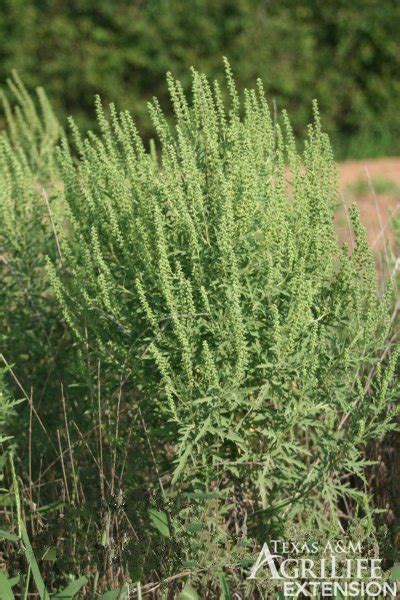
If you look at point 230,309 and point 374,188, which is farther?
point 374,188

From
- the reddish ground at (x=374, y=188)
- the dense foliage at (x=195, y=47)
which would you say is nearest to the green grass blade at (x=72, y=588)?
the reddish ground at (x=374, y=188)

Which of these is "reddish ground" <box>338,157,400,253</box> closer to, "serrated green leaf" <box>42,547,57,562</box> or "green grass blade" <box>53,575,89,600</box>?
"serrated green leaf" <box>42,547,57,562</box>

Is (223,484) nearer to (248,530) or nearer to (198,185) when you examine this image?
(248,530)

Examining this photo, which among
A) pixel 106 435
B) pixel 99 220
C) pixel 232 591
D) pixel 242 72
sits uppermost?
pixel 242 72

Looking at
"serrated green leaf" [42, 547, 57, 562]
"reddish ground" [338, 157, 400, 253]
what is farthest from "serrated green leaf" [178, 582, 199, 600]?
"reddish ground" [338, 157, 400, 253]

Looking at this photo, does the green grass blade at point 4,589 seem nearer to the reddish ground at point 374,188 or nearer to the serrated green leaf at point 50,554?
the serrated green leaf at point 50,554

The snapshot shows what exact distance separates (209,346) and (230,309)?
26cm

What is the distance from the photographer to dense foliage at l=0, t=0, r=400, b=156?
928cm

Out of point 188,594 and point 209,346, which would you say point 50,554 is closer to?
point 188,594

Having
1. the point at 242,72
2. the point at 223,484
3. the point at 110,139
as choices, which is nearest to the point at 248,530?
the point at 223,484

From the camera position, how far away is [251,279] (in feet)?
9.34

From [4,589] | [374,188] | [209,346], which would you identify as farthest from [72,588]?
[374,188]

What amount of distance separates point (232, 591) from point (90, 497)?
0.67m

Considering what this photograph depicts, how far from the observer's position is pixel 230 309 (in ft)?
8.45
